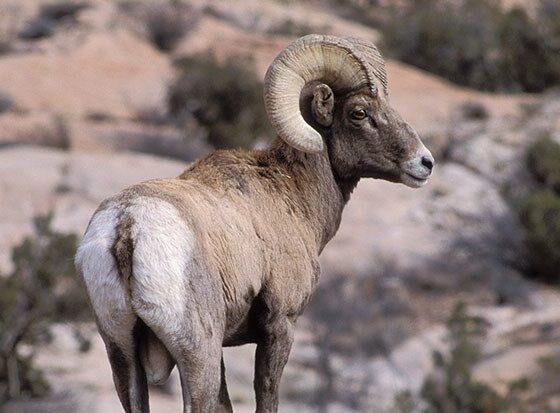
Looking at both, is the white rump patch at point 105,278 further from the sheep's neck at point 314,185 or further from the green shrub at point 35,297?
the green shrub at point 35,297

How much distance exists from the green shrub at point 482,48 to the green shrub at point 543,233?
1376 cm

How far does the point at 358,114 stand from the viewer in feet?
29.1

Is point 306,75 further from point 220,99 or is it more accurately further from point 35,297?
point 220,99

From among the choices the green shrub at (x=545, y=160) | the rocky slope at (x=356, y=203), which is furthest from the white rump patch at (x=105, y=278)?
the green shrub at (x=545, y=160)

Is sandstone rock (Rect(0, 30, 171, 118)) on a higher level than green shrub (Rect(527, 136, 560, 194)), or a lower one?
lower

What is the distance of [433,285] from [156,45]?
60.6 ft

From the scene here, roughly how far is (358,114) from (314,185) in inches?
23.0

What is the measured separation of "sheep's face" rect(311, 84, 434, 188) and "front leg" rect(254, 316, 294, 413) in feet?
4.68

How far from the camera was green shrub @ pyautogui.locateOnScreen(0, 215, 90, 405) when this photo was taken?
21000 millimetres

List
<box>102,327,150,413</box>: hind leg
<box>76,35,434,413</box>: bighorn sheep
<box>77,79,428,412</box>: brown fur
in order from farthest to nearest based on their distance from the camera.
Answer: <box>102,327,150,413</box>: hind leg, <box>77,79,428,412</box>: brown fur, <box>76,35,434,413</box>: bighorn sheep

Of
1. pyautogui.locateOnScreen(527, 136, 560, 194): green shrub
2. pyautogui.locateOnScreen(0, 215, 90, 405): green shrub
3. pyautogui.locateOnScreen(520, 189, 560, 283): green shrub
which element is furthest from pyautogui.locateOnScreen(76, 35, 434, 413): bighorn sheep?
pyautogui.locateOnScreen(527, 136, 560, 194): green shrub

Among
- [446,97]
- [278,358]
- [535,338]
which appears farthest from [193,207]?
[446,97]

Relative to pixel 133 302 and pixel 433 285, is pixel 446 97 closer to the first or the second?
pixel 433 285

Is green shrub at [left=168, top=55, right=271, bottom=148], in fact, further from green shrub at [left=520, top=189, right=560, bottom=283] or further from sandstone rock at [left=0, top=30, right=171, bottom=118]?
green shrub at [left=520, top=189, right=560, bottom=283]
